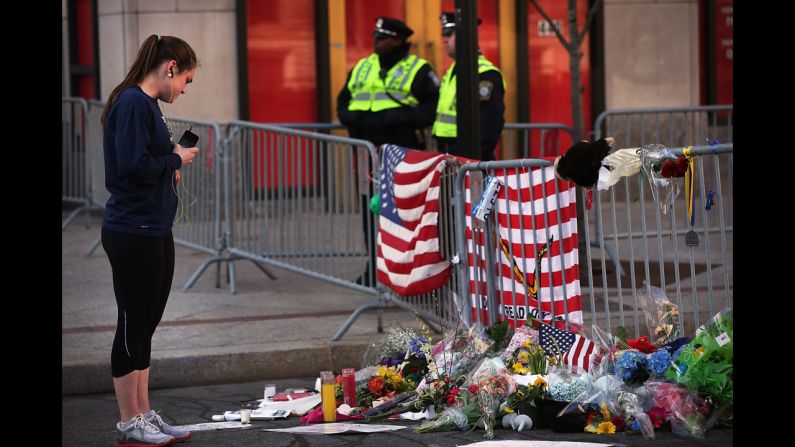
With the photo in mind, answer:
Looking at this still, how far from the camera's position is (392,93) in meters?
10.4

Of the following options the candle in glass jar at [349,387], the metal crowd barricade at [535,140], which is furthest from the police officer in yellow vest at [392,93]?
the candle in glass jar at [349,387]

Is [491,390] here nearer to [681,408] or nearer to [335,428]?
[335,428]

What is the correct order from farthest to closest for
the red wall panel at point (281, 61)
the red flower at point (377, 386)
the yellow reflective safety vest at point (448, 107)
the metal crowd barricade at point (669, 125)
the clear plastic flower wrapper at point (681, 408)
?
the red wall panel at point (281, 61), the metal crowd barricade at point (669, 125), the yellow reflective safety vest at point (448, 107), the red flower at point (377, 386), the clear plastic flower wrapper at point (681, 408)

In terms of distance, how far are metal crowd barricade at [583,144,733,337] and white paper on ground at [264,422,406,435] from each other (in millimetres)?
1161

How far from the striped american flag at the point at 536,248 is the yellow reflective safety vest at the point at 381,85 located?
331cm

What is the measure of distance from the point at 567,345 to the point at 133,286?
2.08m

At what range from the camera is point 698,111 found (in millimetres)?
12625

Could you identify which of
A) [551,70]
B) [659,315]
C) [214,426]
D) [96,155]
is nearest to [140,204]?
[214,426]

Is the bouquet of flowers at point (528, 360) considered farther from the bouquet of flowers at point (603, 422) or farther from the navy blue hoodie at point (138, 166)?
the navy blue hoodie at point (138, 166)

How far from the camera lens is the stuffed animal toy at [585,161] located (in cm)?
643
